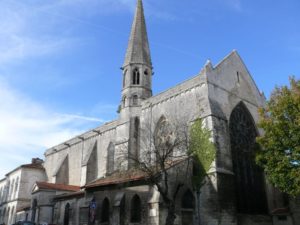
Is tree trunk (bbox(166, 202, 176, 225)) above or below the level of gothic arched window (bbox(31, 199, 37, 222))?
below

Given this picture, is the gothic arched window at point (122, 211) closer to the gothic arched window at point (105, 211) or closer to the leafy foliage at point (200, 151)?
the gothic arched window at point (105, 211)

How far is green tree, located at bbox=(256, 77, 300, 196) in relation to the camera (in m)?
20.9

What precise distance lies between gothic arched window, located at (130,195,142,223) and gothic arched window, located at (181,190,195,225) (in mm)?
3060

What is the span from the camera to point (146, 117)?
32.1 metres

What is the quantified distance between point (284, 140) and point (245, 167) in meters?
7.21

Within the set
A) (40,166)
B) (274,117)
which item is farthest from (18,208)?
(274,117)

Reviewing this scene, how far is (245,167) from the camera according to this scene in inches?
1115

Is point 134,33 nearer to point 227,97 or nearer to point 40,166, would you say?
point 227,97

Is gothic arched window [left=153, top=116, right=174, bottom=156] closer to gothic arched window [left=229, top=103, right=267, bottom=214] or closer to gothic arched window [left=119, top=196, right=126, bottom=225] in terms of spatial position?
gothic arched window [left=229, top=103, right=267, bottom=214]

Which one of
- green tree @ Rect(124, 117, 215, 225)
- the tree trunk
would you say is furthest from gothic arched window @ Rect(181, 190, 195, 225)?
the tree trunk

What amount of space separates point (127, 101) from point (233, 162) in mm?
12763

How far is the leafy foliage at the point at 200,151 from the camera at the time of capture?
24391 millimetres

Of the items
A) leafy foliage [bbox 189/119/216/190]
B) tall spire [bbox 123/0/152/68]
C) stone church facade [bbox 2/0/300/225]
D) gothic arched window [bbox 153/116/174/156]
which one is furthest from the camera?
tall spire [bbox 123/0/152/68]

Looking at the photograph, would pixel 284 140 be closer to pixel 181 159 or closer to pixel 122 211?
pixel 181 159
